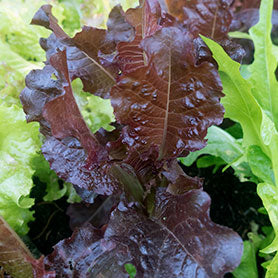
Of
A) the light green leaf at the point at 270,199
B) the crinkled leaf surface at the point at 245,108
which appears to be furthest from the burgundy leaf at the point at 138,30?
the light green leaf at the point at 270,199

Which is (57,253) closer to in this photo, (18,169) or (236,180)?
(18,169)

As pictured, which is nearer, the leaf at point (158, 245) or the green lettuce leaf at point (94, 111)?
the leaf at point (158, 245)

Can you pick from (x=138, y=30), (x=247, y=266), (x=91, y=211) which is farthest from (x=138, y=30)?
(x=247, y=266)

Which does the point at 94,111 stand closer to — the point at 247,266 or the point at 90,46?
the point at 90,46

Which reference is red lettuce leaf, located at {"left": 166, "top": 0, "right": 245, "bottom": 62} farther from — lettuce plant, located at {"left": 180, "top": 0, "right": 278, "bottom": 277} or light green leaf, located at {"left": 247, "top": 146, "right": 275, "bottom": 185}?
light green leaf, located at {"left": 247, "top": 146, "right": 275, "bottom": 185}

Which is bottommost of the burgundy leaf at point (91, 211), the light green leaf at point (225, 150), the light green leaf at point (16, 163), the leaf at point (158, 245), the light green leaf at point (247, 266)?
the light green leaf at point (247, 266)

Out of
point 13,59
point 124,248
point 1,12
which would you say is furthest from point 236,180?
point 1,12

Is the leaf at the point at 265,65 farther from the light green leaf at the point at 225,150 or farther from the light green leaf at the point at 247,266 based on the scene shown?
the light green leaf at the point at 247,266

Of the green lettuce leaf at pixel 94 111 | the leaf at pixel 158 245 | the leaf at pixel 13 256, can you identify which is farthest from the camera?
the green lettuce leaf at pixel 94 111
